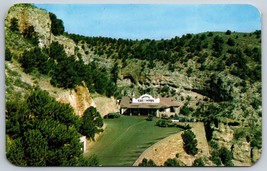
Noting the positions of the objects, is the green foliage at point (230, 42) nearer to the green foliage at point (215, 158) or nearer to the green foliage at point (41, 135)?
the green foliage at point (215, 158)

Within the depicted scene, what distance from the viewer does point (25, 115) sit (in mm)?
5633

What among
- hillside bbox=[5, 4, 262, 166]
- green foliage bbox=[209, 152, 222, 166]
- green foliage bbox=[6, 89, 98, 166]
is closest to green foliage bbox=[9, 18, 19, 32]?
hillside bbox=[5, 4, 262, 166]

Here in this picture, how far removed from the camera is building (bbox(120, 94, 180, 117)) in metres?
5.70

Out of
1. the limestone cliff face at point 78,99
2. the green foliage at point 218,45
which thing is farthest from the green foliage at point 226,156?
the limestone cliff face at point 78,99

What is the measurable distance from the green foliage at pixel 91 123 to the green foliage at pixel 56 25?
782mm

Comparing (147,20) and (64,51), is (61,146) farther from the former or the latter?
(147,20)

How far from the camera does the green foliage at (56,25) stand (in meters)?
5.69

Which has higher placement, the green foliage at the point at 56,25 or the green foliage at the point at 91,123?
the green foliage at the point at 56,25

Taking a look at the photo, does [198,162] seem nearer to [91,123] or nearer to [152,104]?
[152,104]

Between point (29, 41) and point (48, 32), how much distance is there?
20 centimetres

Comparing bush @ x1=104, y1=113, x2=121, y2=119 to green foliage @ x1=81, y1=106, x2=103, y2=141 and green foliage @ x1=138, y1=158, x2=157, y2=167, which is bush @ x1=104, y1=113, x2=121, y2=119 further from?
green foliage @ x1=138, y1=158, x2=157, y2=167

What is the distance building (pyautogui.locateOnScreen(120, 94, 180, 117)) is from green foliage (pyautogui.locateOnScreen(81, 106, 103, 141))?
0.95ft

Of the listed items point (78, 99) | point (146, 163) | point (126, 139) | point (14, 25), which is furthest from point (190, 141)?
point (14, 25)

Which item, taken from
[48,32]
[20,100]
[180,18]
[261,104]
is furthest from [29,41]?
[261,104]
